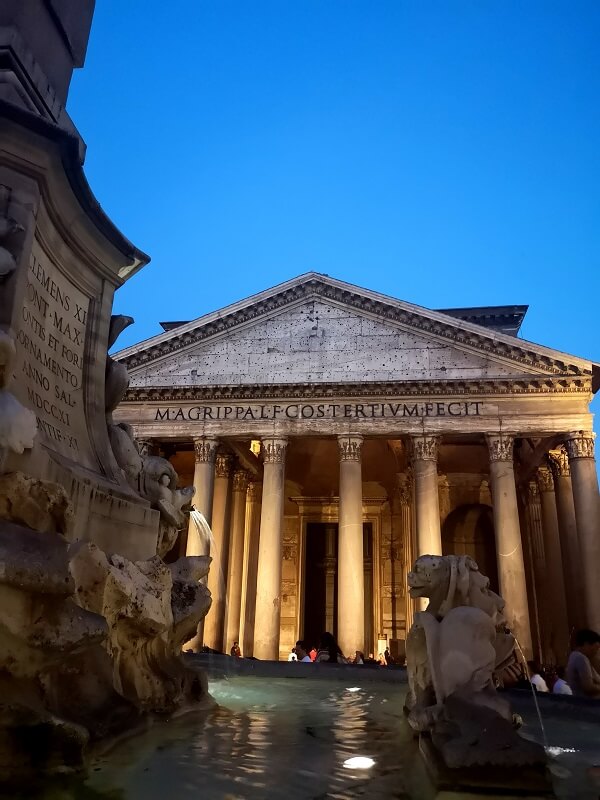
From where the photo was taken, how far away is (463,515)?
2288 centimetres

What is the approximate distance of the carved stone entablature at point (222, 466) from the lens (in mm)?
19766

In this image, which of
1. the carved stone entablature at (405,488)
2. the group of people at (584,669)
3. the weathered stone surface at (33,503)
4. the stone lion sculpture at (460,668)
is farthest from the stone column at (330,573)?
the weathered stone surface at (33,503)

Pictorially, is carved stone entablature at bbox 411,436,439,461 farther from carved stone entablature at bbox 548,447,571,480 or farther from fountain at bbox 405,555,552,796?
fountain at bbox 405,555,552,796

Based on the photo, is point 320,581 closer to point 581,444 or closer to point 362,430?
point 362,430

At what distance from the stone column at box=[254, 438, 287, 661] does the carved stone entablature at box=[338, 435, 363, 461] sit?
165 centimetres

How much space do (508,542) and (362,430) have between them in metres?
4.80

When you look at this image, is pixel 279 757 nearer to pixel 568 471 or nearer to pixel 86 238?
pixel 86 238

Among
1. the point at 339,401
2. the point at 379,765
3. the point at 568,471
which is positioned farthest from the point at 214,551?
the point at 379,765

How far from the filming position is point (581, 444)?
16.7 m

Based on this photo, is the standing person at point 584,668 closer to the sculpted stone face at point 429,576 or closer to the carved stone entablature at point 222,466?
the sculpted stone face at point 429,576

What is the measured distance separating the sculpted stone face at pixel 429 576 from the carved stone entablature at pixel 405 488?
659 inches

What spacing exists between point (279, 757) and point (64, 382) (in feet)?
7.76

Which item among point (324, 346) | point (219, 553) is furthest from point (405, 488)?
point (219, 553)

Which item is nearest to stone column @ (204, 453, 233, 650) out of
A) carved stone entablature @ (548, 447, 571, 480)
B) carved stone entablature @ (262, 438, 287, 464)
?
carved stone entablature @ (262, 438, 287, 464)
